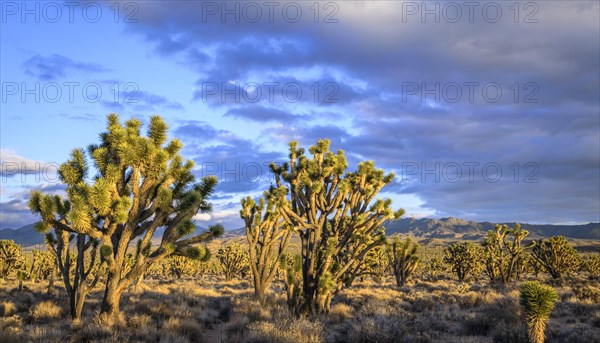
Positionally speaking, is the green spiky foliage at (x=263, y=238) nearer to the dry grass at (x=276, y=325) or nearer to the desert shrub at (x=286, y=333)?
the dry grass at (x=276, y=325)

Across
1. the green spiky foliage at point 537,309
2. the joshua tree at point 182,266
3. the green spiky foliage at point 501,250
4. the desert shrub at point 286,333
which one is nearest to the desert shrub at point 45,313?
the desert shrub at point 286,333

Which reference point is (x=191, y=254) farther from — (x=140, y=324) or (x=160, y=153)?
(x=160, y=153)

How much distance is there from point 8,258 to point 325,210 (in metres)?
33.3

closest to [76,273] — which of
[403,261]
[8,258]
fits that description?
[403,261]

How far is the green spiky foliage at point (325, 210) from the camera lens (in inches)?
555

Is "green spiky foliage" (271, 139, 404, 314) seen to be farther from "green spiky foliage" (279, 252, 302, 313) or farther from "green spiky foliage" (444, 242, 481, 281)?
"green spiky foliage" (444, 242, 481, 281)

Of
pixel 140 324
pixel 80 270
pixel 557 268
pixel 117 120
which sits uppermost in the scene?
pixel 117 120

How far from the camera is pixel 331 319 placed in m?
13.1

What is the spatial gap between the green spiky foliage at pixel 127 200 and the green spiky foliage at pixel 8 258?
2889 centimetres

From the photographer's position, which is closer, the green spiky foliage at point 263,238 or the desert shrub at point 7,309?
the desert shrub at point 7,309

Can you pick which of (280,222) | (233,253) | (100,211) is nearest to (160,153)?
(100,211)

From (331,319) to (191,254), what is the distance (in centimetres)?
486

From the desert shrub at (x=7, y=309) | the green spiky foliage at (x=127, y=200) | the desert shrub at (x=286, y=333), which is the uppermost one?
the green spiky foliage at (x=127, y=200)

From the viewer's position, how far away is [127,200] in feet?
37.3
